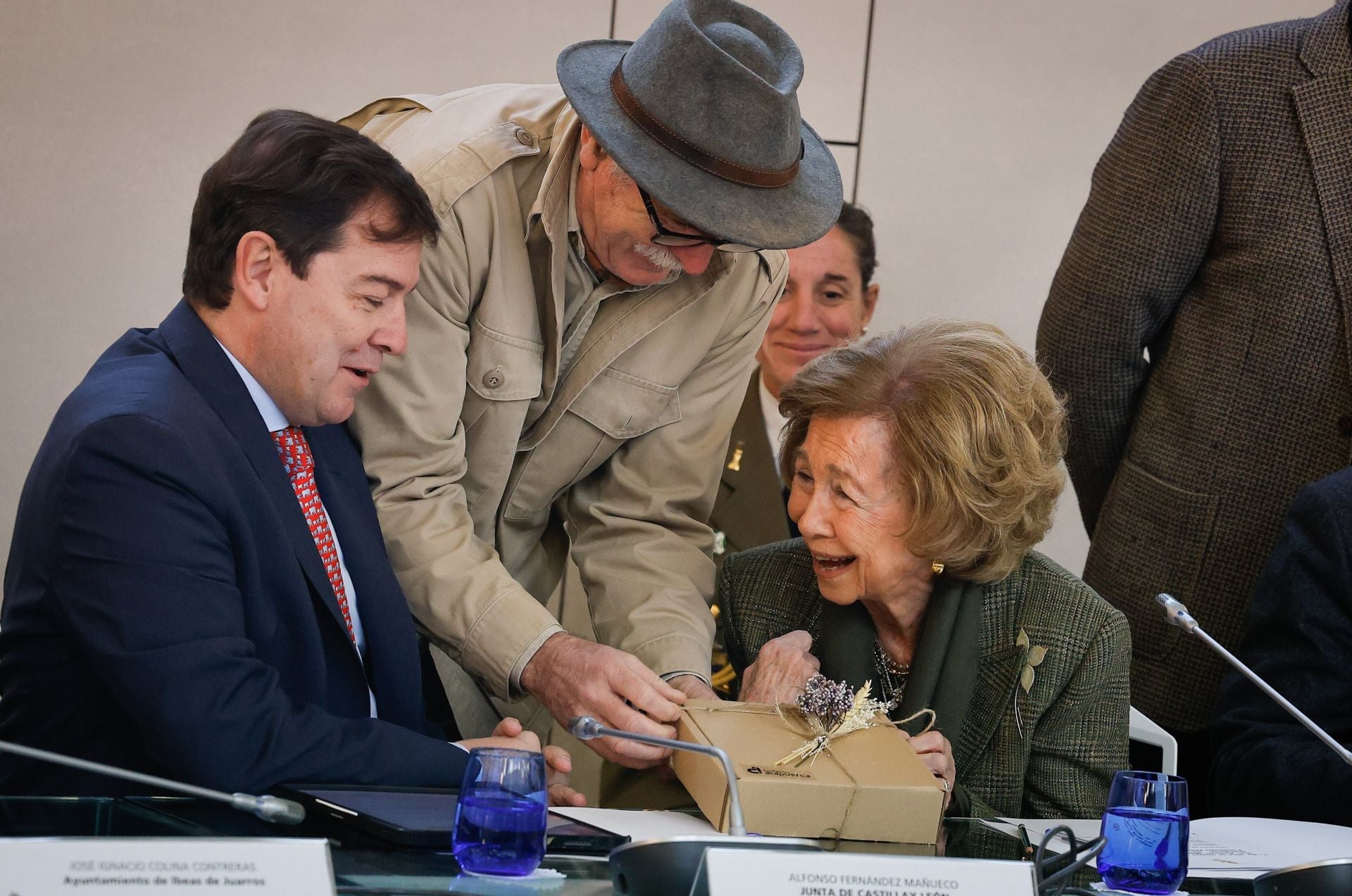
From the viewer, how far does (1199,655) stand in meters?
2.49

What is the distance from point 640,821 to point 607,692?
12.0 inches

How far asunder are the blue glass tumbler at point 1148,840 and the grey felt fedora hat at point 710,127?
81 cm

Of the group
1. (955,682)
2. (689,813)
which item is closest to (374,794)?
(689,813)


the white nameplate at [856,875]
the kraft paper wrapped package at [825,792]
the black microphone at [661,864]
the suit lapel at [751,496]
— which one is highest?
the white nameplate at [856,875]

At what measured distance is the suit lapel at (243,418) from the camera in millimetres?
1706

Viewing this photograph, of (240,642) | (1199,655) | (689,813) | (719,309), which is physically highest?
(719,309)

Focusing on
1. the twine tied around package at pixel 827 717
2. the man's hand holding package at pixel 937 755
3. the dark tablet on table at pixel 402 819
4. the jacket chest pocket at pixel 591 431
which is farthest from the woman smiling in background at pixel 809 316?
the dark tablet on table at pixel 402 819

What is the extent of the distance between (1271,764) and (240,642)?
133 centimetres

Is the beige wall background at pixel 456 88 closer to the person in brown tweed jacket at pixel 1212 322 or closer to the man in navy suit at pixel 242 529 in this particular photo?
the person in brown tweed jacket at pixel 1212 322

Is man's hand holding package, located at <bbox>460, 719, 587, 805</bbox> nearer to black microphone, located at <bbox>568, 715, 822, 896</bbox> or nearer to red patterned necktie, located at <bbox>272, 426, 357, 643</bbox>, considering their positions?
red patterned necktie, located at <bbox>272, 426, 357, 643</bbox>

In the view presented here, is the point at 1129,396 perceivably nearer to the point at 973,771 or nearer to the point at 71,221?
the point at 973,771

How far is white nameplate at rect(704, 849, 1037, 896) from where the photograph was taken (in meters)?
1.10

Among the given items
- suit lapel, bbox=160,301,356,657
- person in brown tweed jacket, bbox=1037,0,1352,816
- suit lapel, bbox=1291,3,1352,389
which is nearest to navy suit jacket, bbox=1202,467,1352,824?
person in brown tweed jacket, bbox=1037,0,1352,816

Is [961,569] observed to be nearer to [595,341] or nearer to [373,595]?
[595,341]
